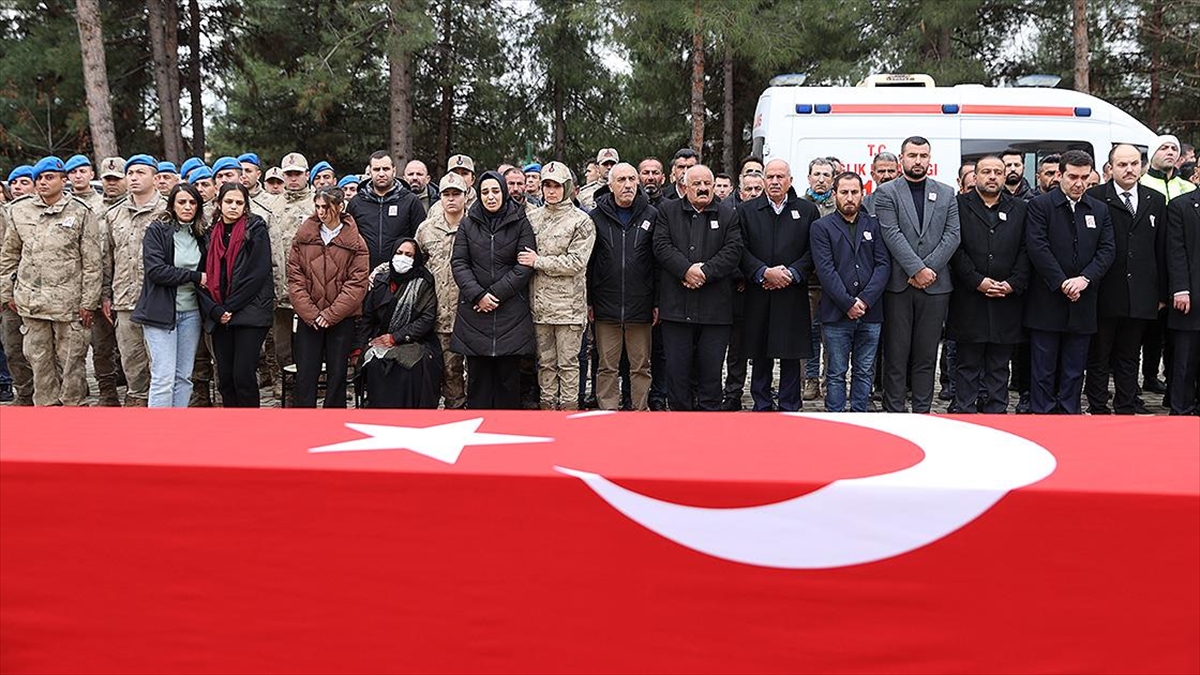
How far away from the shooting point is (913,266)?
273 inches

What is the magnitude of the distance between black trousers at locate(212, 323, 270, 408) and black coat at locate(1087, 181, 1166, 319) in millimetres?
5834

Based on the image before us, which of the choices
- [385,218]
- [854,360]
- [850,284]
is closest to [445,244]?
[385,218]

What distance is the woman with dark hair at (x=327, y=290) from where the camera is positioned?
274 inches

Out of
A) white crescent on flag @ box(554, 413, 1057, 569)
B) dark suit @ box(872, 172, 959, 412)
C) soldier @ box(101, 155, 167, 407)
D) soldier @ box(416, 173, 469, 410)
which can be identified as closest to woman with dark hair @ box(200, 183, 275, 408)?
soldier @ box(101, 155, 167, 407)

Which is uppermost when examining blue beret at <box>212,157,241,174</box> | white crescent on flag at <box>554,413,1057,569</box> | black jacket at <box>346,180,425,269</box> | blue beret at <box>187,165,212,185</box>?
blue beret at <box>212,157,241,174</box>

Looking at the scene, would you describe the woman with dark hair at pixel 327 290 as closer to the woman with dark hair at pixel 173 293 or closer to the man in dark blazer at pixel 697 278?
the woman with dark hair at pixel 173 293

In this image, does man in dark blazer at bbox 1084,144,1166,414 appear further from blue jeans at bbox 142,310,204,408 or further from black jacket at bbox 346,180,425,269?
blue jeans at bbox 142,310,204,408

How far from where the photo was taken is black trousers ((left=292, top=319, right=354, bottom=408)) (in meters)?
7.08

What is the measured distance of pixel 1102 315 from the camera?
7316mm

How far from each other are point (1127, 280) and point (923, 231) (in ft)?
5.00

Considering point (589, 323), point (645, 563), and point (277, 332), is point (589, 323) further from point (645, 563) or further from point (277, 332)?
point (645, 563)

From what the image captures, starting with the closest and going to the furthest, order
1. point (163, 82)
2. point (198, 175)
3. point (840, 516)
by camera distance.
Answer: point (840, 516) < point (198, 175) < point (163, 82)

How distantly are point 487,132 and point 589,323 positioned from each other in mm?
15520

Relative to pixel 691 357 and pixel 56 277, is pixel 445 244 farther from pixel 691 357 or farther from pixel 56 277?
pixel 56 277
